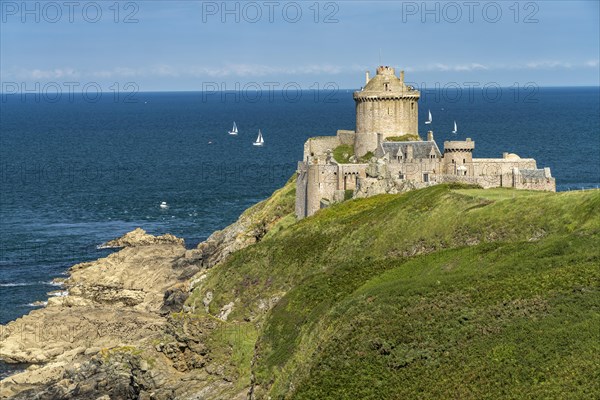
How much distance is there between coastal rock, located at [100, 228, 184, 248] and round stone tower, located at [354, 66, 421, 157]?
29.0 metres

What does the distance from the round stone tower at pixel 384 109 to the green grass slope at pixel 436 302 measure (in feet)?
60.4

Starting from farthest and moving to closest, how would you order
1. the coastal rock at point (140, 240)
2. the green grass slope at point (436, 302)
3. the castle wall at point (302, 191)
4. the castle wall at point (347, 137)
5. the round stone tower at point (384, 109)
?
the coastal rock at point (140, 240), the castle wall at point (347, 137), the round stone tower at point (384, 109), the castle wall at point (302, 191), the green grass slope at point (436, 302)

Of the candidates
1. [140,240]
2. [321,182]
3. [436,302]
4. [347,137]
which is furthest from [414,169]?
[140,240]

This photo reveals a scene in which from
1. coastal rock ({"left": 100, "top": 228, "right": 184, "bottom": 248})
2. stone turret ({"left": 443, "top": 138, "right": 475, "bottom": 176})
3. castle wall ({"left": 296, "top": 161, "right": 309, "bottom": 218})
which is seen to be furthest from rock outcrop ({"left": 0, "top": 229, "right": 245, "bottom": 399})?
stone turret ({"left": 443, "top": 138, "right": 475, "bottom": 176})

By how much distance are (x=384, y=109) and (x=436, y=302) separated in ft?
148

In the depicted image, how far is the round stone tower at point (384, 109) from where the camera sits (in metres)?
89.2

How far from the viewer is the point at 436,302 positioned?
46.1 meters

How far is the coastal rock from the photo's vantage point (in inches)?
4281

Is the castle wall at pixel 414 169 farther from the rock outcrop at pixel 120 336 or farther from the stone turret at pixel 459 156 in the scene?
the rock outcrop at pixel 120 336

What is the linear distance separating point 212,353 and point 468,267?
1537cm

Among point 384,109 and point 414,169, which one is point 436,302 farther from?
point 384,109

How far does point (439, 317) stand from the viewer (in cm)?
4466

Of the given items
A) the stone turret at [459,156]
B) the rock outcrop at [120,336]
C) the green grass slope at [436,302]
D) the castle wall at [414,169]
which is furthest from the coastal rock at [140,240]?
the stone turret at [459,156]

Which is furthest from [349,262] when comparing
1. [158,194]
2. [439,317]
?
[158,194]
